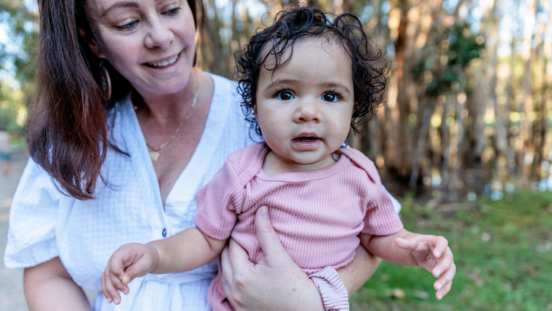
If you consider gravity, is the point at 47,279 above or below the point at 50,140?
below

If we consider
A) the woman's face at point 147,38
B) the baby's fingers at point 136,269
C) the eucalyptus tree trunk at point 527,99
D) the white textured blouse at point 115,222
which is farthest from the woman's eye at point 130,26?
the eucalyptus tree trunk at point 527,99

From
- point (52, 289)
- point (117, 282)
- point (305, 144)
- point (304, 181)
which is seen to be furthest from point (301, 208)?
point (52, 289)

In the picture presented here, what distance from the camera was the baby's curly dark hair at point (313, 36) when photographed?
115 cm

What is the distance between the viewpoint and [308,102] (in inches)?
42.9

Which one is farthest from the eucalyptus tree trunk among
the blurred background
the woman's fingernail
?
the woman's fingernail

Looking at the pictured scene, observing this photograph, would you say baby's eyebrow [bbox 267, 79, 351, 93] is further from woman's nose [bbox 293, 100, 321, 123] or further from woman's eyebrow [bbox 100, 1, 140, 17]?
woman's eyebrow [bbox 100, 1, 140, 17]

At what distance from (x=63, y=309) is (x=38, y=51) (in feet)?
3.09

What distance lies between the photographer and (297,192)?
118cm

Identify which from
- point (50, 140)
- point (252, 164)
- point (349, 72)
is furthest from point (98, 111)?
point (349, 72)

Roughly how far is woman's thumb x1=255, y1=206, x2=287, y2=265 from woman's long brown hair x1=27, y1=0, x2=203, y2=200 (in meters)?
0.65

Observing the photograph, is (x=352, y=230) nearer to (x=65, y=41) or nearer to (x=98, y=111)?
(x=98, y=111)

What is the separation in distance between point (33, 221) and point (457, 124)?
4.50m

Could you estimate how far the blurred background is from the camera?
3275 millimetres

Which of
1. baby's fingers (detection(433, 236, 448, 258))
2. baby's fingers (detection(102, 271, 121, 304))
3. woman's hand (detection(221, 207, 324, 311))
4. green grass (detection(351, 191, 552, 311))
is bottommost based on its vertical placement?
green grass (detection(351, 191, 552, 311))
